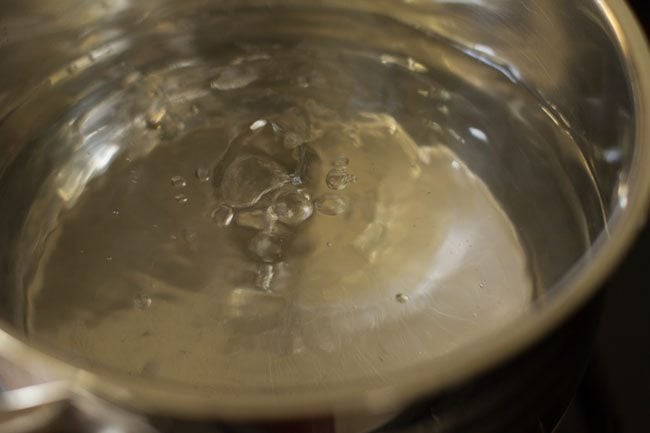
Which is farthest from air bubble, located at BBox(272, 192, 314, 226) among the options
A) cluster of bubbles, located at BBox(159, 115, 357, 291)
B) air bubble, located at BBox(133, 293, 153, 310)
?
air bubble, located at BBox(133, 293, 153, 310)

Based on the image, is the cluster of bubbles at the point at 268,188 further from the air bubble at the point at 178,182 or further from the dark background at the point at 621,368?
the dark background at the point at 621,368

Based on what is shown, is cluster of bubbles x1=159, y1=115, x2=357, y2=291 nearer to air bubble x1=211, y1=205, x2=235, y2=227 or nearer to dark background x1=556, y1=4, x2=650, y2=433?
air bubble x1=211, y1=205, x2=235, y2=227

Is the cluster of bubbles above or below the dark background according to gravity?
below

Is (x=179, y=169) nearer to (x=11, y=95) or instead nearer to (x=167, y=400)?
(x=11, y=95)

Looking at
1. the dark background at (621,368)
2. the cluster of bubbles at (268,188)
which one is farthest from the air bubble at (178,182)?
the dark background at (621,368)

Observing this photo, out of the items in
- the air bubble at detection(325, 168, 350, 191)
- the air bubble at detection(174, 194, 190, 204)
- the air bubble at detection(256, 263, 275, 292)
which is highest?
the air bubble at detection(325, 168, 350, 191)

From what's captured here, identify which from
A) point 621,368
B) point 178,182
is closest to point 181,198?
point 178,182

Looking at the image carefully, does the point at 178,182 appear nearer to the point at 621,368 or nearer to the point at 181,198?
the point at 181,198
